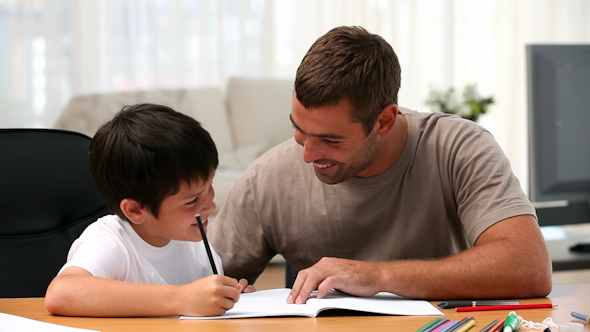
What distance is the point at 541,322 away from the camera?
0.77m

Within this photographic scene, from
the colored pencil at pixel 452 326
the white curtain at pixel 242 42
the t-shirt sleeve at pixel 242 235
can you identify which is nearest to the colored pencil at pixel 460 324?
the colored pencil at pixel 452 326

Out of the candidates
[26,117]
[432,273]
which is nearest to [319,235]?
[432,273]

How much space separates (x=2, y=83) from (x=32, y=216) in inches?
127

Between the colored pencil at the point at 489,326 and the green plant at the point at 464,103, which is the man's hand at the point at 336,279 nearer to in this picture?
the colored pencil at the point at 489,326

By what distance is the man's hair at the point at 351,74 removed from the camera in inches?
44.0

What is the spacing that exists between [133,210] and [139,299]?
264 millimetres

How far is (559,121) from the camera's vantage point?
191 cm

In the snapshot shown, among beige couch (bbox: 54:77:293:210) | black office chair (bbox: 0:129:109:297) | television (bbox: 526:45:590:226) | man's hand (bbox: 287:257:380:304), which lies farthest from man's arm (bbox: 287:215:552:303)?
beige couch (bbox: 54:77:293:210)

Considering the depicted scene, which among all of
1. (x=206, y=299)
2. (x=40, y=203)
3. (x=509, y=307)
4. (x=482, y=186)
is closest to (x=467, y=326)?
(x=509, y=307)

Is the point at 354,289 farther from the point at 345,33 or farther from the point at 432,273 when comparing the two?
the point at 345,33

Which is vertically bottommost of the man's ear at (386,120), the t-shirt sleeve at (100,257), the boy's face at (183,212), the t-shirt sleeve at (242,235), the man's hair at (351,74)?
the t-shirt sleeve at (242,235)

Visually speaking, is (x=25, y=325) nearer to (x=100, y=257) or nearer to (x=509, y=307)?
(x=100, y=257)

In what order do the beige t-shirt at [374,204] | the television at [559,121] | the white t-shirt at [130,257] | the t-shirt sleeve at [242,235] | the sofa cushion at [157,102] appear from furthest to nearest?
the sofa cushion at [157,102]
the television at [559,121]
the t-shirt sleeve at [242,235]
the beige t-shirt at [374,204]
the white t-shirt at [130,257]

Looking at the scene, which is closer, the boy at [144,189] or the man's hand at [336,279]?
the man's hand at [336,279]
